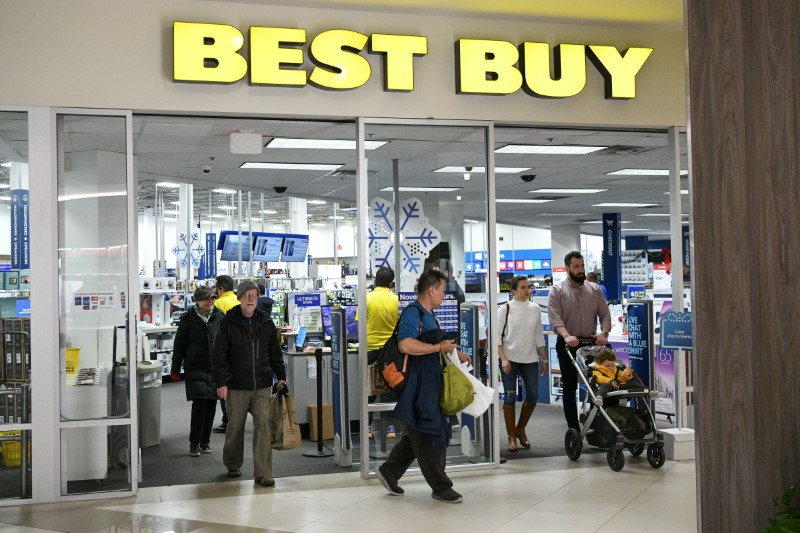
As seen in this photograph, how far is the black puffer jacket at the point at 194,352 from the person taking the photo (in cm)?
764

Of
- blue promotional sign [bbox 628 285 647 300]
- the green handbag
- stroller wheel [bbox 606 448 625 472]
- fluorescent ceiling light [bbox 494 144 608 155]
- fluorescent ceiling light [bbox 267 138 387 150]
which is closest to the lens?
the green handbag

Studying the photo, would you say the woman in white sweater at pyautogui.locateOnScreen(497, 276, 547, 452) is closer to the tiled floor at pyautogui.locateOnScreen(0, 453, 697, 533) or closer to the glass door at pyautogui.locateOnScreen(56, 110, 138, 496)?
the tiled floor at pyautogui.locateOnScreen(0, 453, 697, 533)

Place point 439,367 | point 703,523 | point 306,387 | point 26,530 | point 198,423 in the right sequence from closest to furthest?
1. point 703,523
2. point 26,530
3. point 439,367
4. point 198,423
5. point 306,387

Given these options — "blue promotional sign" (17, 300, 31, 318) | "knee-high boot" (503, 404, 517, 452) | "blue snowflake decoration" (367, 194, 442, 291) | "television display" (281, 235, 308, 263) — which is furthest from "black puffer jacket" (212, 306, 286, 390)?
"television display" (281, 235, 308, 263)

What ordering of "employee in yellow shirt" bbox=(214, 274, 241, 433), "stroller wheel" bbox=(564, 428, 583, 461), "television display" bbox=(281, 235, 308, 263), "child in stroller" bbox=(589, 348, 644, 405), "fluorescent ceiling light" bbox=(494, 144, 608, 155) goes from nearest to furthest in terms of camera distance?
→ 1. "child in stroller" bbox=(589, 348, 644, 405)
2. "stroller wheel" bbox=(564, 428, 583, 461)
3. "employee in yellow shirt" bbox=(214, 274, 241, 433)
4. "fluorescent ceiling light" bbox=(494, 144, 608, 155)
5. "television display" bbox=(281, 235, 308, 263)

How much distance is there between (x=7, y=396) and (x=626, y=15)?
553cm

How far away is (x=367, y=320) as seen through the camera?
6703 millimetres

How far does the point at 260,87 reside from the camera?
20.7 ft

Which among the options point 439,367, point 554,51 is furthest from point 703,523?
point 554,51

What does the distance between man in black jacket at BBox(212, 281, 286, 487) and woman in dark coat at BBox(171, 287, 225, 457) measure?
1221 millimetres

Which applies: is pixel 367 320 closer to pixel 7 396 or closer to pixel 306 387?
pixel 306 387

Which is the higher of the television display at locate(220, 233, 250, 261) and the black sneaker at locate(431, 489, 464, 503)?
the television display at locate(220, 233, 250, 261)

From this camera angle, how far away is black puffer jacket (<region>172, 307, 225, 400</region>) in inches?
301

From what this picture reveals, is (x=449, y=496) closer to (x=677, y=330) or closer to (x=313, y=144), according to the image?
(x=677, y=330)
